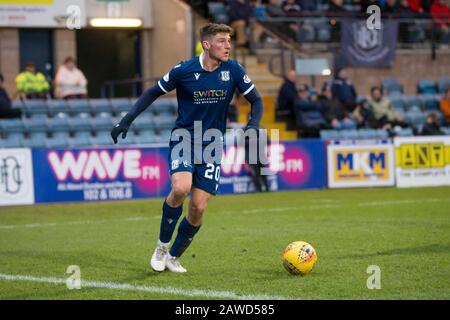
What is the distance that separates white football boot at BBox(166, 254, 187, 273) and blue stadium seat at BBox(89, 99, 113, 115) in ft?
42.8

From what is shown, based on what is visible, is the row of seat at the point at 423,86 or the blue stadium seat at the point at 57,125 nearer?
the blue stadium seat at the point at 57,125

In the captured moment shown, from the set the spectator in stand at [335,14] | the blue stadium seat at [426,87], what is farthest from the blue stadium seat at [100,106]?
the blue stadium seat at [426,87]

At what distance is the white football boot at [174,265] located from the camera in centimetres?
943

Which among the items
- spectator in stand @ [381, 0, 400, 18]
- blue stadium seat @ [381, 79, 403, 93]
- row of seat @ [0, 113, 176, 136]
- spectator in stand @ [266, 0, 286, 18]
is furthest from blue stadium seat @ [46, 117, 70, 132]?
spectator in stand @ [381, 0, 400, 18]

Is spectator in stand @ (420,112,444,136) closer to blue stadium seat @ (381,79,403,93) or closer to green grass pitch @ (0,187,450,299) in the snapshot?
blue stadium seat @ (381,79,403,93)

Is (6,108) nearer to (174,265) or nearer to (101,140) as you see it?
(101,140)

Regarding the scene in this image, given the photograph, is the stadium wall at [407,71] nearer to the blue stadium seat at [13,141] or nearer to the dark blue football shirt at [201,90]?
the blue stadium seat at [13,141]

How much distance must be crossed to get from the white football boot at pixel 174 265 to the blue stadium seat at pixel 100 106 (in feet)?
42.8

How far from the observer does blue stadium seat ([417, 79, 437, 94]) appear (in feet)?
89.4

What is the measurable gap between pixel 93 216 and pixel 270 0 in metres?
13.0

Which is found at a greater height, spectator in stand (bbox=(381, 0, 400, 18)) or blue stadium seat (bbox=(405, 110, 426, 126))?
spectator in stand (bbox=(381, 0, 400, 18))

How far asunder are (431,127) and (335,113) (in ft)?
7.43

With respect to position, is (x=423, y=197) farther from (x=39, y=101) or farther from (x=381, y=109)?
(x=39, y=101)

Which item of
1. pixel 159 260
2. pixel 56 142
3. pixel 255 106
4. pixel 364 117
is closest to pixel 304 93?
pixel 364 117
